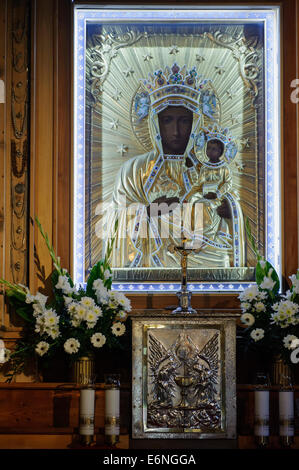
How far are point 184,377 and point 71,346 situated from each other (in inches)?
27.2

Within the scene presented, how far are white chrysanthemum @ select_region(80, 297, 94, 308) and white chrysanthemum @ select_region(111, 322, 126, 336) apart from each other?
7.8 inches

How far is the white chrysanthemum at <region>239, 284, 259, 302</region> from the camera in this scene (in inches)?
206

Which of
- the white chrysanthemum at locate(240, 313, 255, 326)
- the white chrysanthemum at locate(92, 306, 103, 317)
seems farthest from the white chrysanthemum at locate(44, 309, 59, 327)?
the white chrysanthemum at locate(240, 313, 255, 326)

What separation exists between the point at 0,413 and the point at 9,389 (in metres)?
0.15

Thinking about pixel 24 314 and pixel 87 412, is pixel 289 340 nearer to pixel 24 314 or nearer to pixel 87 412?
pixel 87 412

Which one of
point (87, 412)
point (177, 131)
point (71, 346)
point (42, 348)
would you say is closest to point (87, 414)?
point (87, 412)

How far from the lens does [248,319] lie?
5211 millimetres

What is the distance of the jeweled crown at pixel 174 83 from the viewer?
587 centimetres

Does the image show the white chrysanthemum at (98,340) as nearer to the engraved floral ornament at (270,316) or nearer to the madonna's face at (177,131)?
the engraved floral ornament at (270,316)

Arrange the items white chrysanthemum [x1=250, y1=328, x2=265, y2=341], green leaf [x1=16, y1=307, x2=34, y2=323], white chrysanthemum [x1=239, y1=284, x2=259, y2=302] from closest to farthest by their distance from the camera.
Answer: white chrysanthemum [x1=250, y1=328, x2=265, y2=341] < white chrysanthemum [x1=239, y1=284, x2=259, y2=302] < green leaf [x1=16, y1=307, x2=34, y2=323]

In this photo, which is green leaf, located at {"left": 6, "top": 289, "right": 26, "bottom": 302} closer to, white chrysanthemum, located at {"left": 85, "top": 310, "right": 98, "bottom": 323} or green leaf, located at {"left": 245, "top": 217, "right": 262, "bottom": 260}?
white chrysanthemum, located at {"left": 85, "top": 310, "right": 98, "bottom": 323}
